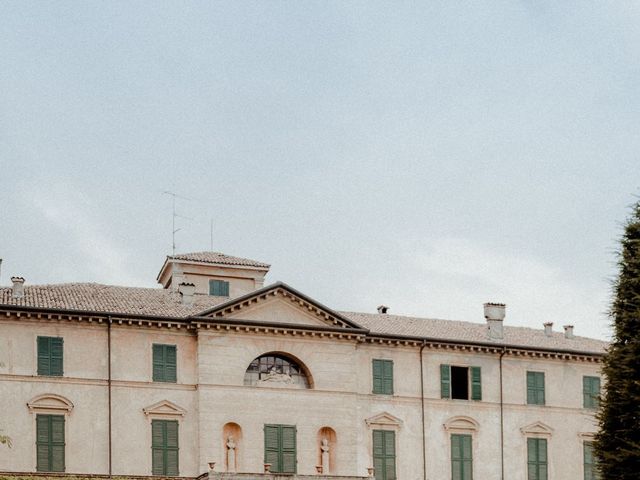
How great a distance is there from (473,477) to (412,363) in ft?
18.9

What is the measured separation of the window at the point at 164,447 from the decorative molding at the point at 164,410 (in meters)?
0.28

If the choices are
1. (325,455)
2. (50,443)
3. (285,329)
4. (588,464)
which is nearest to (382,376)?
(325,455)

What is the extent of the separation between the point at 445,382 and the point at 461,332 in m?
3.18

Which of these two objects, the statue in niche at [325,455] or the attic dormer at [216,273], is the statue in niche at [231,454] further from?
the attic dormer at [216,273]

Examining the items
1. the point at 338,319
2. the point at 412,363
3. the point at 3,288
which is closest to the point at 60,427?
the point at 3,288

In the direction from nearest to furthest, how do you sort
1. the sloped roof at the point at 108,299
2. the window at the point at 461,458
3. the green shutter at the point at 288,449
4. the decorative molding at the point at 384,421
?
the sloped roof at the point at 108,299 < the green shutter at the point at 288,449 < the decorative molding at the point at 384,421 < the window at the point at 461,458

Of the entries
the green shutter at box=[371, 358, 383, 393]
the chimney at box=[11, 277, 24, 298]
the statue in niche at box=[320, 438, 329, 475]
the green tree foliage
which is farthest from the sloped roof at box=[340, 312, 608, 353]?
the green tree foliage

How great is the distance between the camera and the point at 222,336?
48.5 m

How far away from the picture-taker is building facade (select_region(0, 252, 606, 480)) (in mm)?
45938

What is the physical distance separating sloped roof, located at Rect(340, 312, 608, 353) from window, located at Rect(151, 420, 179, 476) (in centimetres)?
1004

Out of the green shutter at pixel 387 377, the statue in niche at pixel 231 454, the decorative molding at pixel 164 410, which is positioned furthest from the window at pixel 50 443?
the green shutter at pixel 387 377

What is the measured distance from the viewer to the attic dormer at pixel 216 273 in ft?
185

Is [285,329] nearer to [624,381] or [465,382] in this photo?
[465,382]

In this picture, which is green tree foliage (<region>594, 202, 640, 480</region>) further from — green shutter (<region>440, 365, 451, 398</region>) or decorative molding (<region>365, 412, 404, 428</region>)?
green shutter (<region>440, 365, 451, 398</region>)
